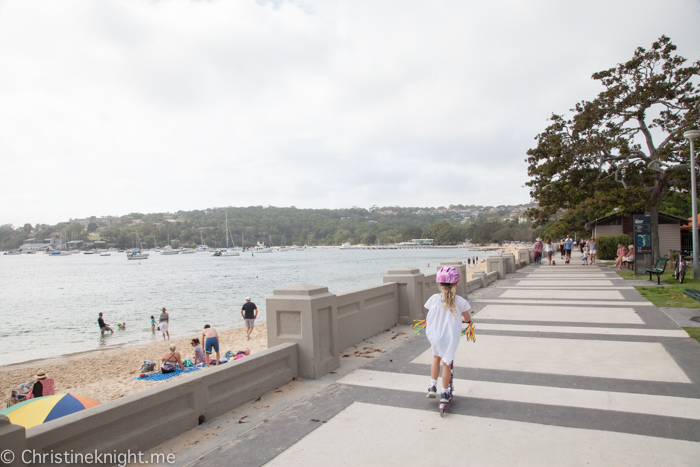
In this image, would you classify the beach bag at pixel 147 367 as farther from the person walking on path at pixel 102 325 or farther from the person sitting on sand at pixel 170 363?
the person walking on path at pixel 102 325

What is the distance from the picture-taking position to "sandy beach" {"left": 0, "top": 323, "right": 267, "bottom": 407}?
11984 millimetres

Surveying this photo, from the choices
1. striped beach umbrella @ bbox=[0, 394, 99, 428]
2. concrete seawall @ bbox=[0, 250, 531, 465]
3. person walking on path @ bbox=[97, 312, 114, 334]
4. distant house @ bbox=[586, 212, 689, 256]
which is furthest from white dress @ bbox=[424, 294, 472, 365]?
distant house @ bbox=[586, 212, 689, 256]

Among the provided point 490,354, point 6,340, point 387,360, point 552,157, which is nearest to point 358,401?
point 387,360

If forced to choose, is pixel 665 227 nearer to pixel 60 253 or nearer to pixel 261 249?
pixel 261 249

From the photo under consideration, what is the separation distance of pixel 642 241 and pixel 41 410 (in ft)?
64.1

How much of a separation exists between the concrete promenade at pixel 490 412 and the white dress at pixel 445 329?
0.62 meters

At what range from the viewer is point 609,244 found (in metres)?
28.4

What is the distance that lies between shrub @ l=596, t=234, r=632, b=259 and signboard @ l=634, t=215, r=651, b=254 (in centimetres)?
1237

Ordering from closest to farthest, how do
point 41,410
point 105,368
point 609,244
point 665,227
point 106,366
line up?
point 41,410 < point 105,368 < point 106,366 < point 609,244 < point 665,227

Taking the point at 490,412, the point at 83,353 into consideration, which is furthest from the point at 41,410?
the point at 83,353

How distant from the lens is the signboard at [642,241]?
16.3m

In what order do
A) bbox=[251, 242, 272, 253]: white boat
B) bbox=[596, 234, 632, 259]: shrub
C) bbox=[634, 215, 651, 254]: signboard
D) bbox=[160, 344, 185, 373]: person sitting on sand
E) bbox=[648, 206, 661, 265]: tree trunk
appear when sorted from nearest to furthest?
bbox=[160, 344, 185, 373]: person sitting on sand → bbox=[634, 215, 651, 254]: signboard → bbox=[648, 206, 661, 265]: tree trunk → bbox=[596, 234, 632, 259]: shrub → bbox=[251, 242, 272, 253]: white boat

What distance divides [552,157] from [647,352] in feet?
63.0

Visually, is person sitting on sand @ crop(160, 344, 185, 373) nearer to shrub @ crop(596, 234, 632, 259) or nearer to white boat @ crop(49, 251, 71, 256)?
shrub @ crop(596, 234, 632, 259)
